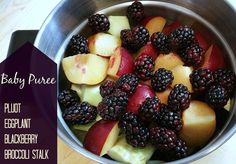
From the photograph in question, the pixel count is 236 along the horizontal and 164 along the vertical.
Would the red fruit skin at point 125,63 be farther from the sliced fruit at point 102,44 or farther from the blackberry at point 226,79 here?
the blackberry at point 226,79

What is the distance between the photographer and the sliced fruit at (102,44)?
0.84 metres

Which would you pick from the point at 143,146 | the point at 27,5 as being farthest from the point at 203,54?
the point at 27,5

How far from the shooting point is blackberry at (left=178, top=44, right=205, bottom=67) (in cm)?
79

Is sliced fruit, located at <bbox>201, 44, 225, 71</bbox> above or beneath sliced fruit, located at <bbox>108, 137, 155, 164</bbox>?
above

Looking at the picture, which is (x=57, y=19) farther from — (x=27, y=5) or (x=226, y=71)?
(x=226, y=71)

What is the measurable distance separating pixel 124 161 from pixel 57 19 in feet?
1.17

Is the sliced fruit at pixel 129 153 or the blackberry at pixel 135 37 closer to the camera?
the sliced fruit at pixel 129 153

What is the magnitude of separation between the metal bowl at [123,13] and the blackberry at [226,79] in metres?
0.03

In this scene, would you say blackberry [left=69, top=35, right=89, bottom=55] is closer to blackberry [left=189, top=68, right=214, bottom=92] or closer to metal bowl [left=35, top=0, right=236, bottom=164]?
metal bowl [left=35, top=0, right=236, bottom=164]

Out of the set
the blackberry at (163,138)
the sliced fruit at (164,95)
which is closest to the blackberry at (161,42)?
the sliced fruit at (164,95)

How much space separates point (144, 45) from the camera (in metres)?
0.84

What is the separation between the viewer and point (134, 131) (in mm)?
A: 703

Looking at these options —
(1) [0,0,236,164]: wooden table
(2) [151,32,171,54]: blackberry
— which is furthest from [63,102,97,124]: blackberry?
(1) [0,0,236,164]: wooden table

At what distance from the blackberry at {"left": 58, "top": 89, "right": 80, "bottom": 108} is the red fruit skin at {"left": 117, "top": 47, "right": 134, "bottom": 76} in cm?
11
